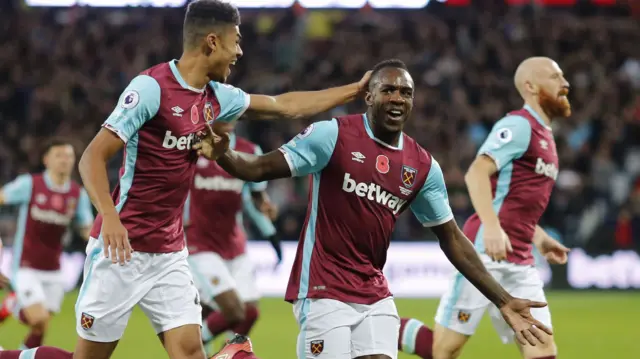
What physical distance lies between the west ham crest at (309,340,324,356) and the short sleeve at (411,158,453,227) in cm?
99

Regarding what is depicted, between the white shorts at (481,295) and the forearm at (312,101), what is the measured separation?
1.92 metres

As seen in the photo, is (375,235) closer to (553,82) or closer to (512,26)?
(553,82)

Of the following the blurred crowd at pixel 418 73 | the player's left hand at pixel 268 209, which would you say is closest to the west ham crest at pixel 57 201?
the player's left hand at pixel 268 209

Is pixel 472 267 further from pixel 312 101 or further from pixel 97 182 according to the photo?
pixel 97 182

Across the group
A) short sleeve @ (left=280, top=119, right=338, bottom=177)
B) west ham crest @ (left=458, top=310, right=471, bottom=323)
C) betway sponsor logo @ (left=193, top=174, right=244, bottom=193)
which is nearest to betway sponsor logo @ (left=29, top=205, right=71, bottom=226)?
betway sponsor logo @ (left=193, top=174, right=244, bottom=193)

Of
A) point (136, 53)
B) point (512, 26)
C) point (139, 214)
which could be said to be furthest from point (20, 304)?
point (512, 26)

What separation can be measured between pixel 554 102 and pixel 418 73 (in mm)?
13199

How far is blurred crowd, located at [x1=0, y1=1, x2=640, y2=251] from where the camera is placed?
718 inches

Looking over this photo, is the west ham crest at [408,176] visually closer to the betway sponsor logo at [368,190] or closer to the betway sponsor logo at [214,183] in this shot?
the betway sponsor logo at [368,190]

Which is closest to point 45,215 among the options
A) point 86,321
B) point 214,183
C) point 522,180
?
point 214,183

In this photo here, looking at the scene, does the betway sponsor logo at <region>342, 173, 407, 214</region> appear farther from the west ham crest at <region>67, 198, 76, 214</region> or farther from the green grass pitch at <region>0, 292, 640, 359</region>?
the west ham crest at <region>67, 198, 76, 214</region>

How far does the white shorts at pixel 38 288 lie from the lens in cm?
944

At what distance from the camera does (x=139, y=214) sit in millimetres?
5594

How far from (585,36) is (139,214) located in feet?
58.4
